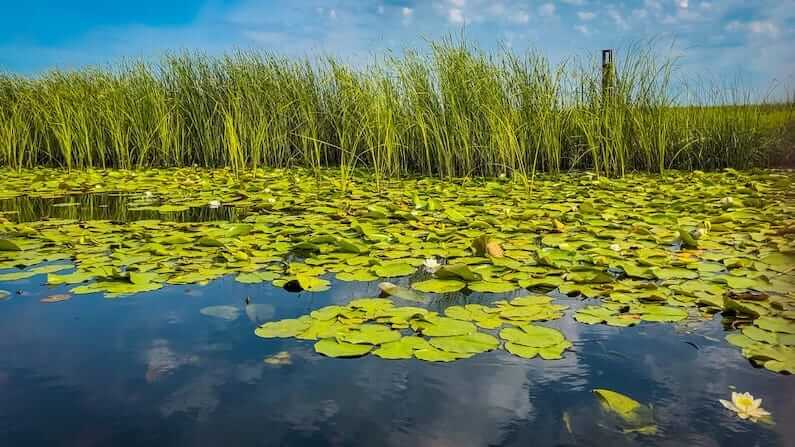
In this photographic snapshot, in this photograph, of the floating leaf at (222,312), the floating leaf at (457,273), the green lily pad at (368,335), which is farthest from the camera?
the floating leaf at (457,273)

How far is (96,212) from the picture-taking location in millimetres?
3861

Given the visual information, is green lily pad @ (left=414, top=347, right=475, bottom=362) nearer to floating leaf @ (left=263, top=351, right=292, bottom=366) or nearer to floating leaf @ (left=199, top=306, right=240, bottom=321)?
floating leaf @ (left=263, top=351, right=292, bottom=366)

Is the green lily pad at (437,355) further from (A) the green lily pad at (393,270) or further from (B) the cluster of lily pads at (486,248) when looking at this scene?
(A) the green lily pad at (393,270)

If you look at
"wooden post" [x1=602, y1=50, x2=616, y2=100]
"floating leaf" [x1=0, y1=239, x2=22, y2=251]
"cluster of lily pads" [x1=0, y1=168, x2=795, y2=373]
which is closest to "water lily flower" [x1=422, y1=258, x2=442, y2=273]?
"cluster of lily pads" [x1=0, y1=168, x2=795, y2=373]

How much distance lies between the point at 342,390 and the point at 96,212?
308 cm

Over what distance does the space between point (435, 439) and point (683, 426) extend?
0.49 metres

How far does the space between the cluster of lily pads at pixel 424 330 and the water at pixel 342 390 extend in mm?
37

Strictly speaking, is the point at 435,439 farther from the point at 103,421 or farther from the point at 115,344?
the point at 115,344

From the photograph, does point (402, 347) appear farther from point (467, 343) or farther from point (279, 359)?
point (279, 359)

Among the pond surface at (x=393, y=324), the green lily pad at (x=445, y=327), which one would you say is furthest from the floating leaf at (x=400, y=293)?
the green lily pad at (x=445, y=327)

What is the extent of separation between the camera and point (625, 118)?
6008 mm

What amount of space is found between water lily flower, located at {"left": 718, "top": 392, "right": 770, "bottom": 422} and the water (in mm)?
19

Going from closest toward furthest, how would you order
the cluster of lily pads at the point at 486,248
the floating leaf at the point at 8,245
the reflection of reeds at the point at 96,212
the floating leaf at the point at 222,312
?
the floating leaf at the point at 222,312
the cluster of lily pads at the point at 486,248
the floating leaf at the point at 8,245
the reflection of reeds at the point at 96,212

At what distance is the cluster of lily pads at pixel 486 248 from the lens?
1.99 meters
